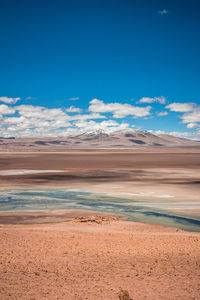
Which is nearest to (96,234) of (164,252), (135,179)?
(164,252)

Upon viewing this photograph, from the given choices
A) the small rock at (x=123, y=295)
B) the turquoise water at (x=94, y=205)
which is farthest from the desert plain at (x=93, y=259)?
the turquoise water at (x=94, y=205)

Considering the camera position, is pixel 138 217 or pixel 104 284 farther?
pixel 138 217

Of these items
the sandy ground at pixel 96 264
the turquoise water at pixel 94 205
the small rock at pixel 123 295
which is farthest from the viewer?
the turquoise water at pixel 94 205

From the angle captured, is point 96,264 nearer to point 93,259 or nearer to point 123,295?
point 93,259

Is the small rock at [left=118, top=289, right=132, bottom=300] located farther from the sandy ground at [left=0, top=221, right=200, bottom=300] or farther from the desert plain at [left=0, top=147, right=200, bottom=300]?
the sandy ground at [left=0, top=221, right=200, bottom=300]

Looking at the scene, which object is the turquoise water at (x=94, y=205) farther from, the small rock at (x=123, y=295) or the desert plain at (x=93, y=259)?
the small rock at (x=123, y=295)

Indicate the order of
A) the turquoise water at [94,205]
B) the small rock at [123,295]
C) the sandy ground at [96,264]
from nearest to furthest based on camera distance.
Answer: the small rock at [123,295], the sandy ground at [96,264], the turquoise water at [94,205]

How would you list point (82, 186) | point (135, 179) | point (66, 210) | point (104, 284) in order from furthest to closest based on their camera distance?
point (135, 179)
point (82, 186)
point (66, 210)
point (104, 284)

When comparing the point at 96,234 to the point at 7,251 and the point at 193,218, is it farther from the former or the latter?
the point at 193,218
